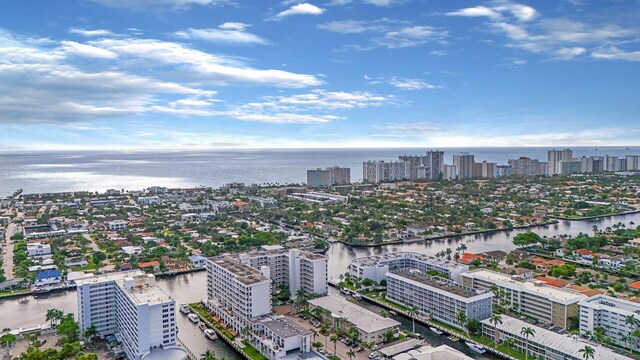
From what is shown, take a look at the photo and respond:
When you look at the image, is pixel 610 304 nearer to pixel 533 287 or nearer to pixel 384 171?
pixel 533 287

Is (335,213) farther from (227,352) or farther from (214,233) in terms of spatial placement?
(227,352)

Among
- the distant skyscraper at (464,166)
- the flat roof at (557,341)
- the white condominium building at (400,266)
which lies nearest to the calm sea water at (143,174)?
the distant skyscraper at (464,166)

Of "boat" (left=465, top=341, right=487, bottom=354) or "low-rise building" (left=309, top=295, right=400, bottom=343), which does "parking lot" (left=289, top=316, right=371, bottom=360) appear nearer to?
"low-rise building" (left=309, top=295, right=400, bottom=343)

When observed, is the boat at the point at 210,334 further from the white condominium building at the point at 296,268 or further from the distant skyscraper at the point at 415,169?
the distant skyscraper at the point at 415,169

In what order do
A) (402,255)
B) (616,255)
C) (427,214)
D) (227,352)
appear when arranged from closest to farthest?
(227,352)
(402,255)
(616,255)
(427,214)

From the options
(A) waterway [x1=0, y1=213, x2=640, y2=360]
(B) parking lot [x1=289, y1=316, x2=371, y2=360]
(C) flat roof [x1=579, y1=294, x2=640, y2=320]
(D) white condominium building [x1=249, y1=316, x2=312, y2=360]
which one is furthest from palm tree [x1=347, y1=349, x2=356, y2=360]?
(C) flat roof [x1=579, y1=294, x2=640, y2=320]

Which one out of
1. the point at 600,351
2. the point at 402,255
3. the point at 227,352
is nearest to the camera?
the point at 600,351

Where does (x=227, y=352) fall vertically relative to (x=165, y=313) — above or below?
below

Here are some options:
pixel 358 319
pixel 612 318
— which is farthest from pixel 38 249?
pixel 612 318

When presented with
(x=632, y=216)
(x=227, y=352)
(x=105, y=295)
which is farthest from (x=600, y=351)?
(x=632, y=216)
